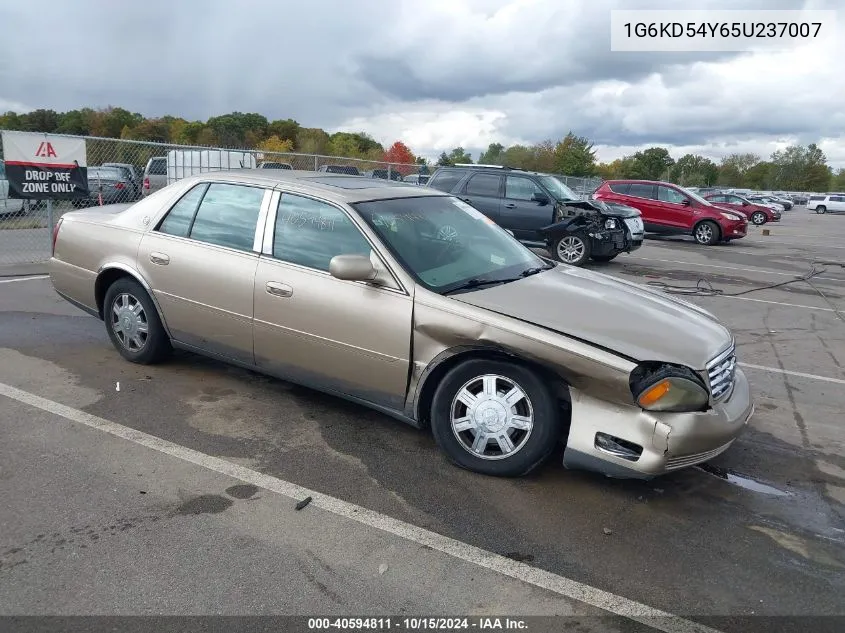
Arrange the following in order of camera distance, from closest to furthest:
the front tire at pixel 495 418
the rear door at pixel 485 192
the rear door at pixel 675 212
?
the front tire at pixel 495 418 → the rear door at pixel 485 192 → the rear door at pixel 675 212

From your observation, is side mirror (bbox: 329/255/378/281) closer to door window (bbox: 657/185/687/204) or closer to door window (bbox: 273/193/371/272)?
door window (bbox: 273/193/371/272)

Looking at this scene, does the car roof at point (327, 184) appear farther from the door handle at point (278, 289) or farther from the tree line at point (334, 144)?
the tree line at point (334, 144)

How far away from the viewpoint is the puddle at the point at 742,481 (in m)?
3.71

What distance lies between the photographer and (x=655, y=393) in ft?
10.6

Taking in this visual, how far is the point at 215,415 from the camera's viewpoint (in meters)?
4.38

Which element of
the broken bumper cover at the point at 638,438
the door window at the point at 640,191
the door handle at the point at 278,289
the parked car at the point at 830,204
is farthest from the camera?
the parked car at the point at 830,204

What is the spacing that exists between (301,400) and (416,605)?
233cm

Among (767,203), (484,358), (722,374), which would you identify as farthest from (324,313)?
(767,203)

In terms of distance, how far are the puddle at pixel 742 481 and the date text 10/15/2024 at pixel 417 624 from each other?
76.0 inches

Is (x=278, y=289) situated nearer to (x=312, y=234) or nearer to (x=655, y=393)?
(x=312, y=234)

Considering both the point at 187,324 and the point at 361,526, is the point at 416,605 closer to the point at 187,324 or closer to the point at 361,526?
the point at 361,526

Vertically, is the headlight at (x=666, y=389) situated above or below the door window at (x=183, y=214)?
below

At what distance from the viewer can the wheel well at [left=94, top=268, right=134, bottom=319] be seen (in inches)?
203

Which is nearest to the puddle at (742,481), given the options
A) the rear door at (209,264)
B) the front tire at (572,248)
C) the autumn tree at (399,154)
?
the rear door at (209,264)
